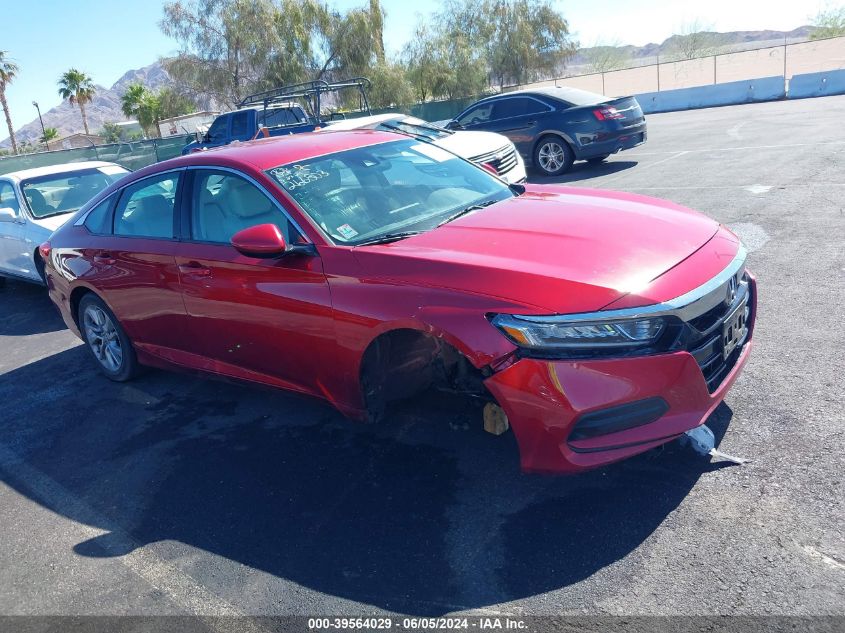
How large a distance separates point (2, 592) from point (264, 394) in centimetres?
214

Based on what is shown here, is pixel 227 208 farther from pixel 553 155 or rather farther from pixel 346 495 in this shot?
pixel 553 155

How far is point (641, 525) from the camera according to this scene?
3.17m

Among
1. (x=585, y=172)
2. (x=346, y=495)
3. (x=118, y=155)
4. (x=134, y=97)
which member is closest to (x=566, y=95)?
(x=585, y=172)

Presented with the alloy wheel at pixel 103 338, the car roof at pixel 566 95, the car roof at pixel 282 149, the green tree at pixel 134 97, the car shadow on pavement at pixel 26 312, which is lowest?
the car shadow on pavement at pixel 26 312

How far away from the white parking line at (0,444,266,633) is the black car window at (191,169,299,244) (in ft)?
5.65

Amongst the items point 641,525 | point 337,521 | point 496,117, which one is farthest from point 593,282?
point 496,117

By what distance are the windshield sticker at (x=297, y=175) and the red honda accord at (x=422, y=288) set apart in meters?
0.02

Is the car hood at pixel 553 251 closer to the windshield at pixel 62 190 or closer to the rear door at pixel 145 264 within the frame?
the rear door at pixel 145 264

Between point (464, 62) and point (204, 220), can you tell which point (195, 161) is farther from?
point (464, 62)

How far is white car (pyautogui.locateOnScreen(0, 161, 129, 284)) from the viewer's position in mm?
8812

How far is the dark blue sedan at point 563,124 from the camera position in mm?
12570

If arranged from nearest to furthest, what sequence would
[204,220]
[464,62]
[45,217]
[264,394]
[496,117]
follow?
[204,220] → [264,394] → [45,217] → [496,117] → [464,62]

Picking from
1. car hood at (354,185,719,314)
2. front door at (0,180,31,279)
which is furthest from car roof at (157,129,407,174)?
front door at (0,180,31,279)

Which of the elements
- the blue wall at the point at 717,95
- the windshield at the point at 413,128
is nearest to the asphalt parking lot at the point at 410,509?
the windshield at the point at 413,128
